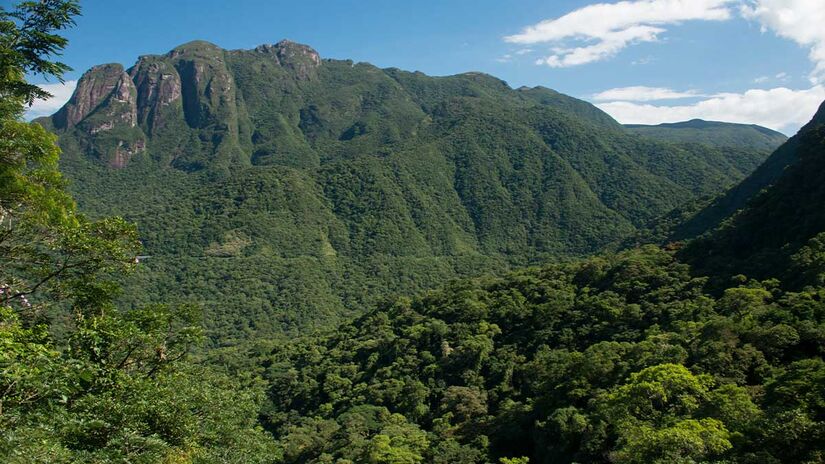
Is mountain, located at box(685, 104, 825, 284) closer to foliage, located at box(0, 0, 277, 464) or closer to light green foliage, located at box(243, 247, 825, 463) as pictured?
light green foliage, located at box(243, 247, 825, 463)

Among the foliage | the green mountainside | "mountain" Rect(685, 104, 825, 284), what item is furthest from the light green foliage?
the foliage

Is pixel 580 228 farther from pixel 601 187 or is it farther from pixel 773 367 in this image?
pixel 773 367

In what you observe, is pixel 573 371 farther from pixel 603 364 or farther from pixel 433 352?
pixel 433 352

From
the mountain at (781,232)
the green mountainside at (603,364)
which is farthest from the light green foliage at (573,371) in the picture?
the mountain at (781,232)

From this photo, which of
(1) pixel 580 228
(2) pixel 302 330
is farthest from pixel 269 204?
(1) pixel 580 228

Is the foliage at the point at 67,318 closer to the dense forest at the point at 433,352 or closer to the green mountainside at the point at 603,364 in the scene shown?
the dense forest at the point at 433,352

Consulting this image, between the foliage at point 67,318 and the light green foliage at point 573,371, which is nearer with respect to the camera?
the foliage at point 67,318

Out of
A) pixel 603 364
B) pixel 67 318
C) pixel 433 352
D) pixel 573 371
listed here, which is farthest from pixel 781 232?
pixel 67 318

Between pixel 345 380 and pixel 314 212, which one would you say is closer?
pixel 345 380

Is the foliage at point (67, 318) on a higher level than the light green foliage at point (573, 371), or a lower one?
higher

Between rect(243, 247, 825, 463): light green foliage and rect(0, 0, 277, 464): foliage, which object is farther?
rect(243, 247, 825, 463): light green foliage

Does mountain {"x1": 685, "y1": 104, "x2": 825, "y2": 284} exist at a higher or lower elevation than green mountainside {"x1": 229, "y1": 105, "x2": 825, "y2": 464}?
higher
